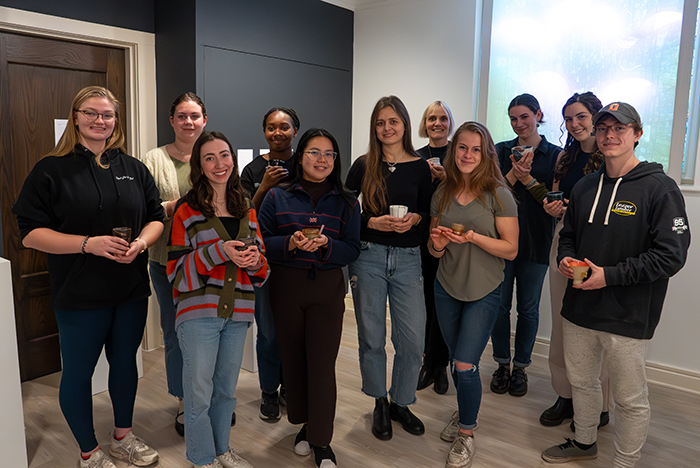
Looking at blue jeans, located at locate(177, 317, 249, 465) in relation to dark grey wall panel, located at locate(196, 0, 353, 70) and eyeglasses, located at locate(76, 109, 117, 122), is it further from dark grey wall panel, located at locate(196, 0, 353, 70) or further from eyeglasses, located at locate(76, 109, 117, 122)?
dark grey wall panel, located at locate(196, 0, 353, 70)

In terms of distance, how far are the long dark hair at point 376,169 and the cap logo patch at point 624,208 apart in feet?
3.22

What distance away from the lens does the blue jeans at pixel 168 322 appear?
8.60 ft

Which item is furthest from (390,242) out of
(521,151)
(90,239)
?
(90,239)

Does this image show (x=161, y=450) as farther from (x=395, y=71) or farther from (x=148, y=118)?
(x=395, y=71)

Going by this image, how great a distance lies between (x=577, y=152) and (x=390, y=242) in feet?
3.95

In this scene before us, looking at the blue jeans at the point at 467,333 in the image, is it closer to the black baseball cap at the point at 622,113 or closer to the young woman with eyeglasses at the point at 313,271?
the young woman with eyeglasses at the point at 313,271

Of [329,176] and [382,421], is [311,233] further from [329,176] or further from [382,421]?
[382,421]

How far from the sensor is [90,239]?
7.02 ft

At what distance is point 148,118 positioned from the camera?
12.5 feet

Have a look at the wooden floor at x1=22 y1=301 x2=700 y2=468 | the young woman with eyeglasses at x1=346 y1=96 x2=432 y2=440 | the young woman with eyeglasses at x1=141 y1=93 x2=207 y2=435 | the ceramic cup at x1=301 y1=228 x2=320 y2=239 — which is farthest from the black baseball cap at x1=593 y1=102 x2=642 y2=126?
the young woman with eyeglasses at x1=141 y1=93 x2=207 y2=435

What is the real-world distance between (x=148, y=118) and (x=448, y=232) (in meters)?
2.49

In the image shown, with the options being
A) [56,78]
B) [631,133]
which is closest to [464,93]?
[631,133]

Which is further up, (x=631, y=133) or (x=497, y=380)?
(x=631, y=133)

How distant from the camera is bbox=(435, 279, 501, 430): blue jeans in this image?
2457 mm
